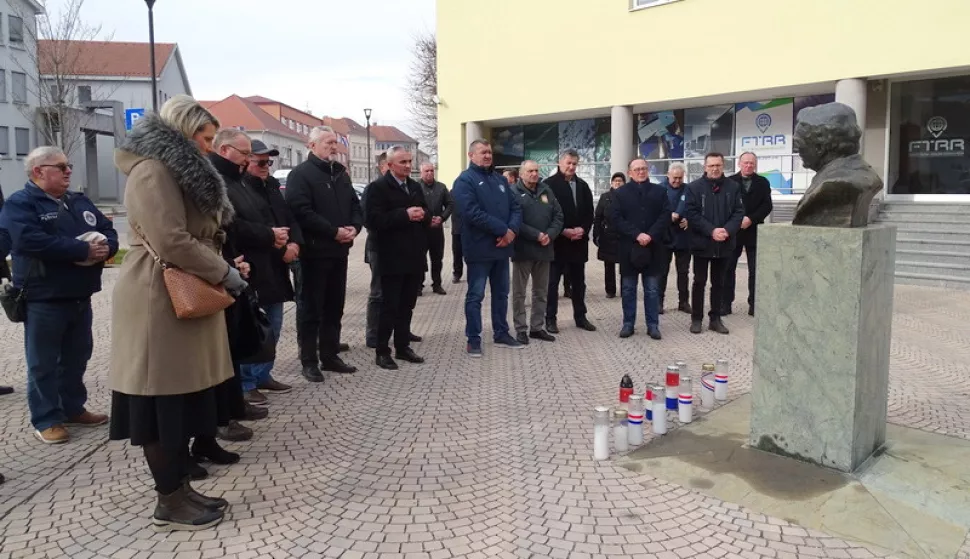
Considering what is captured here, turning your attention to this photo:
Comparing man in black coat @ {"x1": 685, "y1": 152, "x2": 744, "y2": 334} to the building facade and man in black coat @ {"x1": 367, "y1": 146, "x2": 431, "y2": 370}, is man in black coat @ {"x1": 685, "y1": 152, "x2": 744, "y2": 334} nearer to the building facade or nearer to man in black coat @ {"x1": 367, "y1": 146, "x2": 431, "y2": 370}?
man in black coat @ {"x1": 367, "y1": 146, "x2": 431, "y2": 370}

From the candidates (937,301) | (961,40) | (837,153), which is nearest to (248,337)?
(837,153)

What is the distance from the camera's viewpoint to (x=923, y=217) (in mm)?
13836

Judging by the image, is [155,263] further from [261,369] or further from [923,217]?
[923,217]

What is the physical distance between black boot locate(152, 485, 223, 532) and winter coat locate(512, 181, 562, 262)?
470cm

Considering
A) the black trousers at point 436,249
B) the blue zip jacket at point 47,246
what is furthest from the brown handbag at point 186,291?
the black trousers at point 436,249

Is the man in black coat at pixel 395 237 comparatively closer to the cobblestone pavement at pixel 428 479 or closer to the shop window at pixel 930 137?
the cobblestone pavement at pixel 428 479


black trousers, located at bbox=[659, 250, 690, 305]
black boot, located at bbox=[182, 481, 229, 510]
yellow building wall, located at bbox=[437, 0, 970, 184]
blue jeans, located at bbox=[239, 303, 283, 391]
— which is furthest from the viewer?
yellow building wall, located at bbox=[437, 0, 970, 184]

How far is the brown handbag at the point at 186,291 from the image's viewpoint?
11.3 ft

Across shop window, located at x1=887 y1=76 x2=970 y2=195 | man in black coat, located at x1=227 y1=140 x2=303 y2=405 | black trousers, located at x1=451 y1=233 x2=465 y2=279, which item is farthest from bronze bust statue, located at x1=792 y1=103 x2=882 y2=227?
shop window, located at x1=887 y1=76 x2=970 y2=195

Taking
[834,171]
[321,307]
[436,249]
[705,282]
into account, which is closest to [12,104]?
[436,249]

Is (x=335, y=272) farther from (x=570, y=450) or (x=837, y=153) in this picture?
(x=837, y=153)

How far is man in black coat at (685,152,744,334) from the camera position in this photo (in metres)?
8.29

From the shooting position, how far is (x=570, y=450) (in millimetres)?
4664

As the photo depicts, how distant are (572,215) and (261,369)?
4040mm
